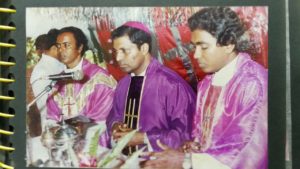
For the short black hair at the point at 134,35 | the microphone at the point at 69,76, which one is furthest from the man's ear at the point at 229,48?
the microphone at the point at 69,76

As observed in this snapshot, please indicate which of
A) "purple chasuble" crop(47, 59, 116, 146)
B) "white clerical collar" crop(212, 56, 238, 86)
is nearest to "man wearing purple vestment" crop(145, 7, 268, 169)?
"white clerical collar" crop(212, 56, 238, 86)

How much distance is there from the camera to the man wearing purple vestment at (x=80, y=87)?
50 cm

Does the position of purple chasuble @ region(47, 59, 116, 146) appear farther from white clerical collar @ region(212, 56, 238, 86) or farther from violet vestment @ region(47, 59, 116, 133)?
white clerical collar @ region(212, 56, 238, 86)

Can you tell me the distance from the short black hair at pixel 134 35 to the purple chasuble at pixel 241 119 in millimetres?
97

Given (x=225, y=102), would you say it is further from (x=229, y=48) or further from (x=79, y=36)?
(x=79, y=36)

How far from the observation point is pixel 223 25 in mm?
478

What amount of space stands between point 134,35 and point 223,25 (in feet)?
0.40

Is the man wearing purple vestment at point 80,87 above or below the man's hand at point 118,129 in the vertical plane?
A: above

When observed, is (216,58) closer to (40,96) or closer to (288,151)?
(288,151)

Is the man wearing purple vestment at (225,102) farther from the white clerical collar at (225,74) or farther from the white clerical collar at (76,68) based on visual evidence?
the white clerical collar at (76,68)

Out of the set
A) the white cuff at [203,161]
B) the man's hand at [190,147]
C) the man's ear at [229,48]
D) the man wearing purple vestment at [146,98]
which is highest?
the man's ear at [229,48]

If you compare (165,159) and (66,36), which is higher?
(66,36)

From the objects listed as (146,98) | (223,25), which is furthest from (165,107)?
(223,25)

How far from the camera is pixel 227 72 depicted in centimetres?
48
